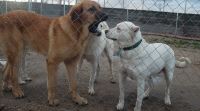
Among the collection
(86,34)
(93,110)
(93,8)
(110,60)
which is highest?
(93,8)

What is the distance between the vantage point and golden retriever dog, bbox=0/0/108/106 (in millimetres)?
4685

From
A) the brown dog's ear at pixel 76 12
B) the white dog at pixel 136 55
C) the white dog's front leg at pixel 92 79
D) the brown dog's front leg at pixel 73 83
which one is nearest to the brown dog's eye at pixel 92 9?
the brown dog's ear at pixel 76 12

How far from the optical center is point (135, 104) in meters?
5.02

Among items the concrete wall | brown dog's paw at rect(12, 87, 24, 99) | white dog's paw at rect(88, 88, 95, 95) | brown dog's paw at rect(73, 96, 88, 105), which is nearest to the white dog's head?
brown dog's paw at rect(73, 96, 88, 105)

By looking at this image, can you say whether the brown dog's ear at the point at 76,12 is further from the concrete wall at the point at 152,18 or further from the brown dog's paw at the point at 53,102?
the concrete wall at the point at 152,18

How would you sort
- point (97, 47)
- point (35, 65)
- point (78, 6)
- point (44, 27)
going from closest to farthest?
1. point (78, 6)
2. point (44, 27)
3. point (97, 47)
4. point (35, 65)

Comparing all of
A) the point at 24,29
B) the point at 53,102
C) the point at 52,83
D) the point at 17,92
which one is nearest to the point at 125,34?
the point at 52,83

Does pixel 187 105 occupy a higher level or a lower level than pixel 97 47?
lower

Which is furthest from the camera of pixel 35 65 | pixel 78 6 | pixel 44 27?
pixel 35 65

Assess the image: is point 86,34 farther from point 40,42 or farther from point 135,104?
point 135,104

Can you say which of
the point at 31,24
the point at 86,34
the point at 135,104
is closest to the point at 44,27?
the point at 31,24

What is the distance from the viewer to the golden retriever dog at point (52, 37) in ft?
15.4

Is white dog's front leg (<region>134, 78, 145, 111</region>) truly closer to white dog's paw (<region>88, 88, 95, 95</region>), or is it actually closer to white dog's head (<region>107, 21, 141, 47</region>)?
white dog's head (<region>107, 21, 141, 47</region>)

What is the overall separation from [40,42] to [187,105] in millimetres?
2160
